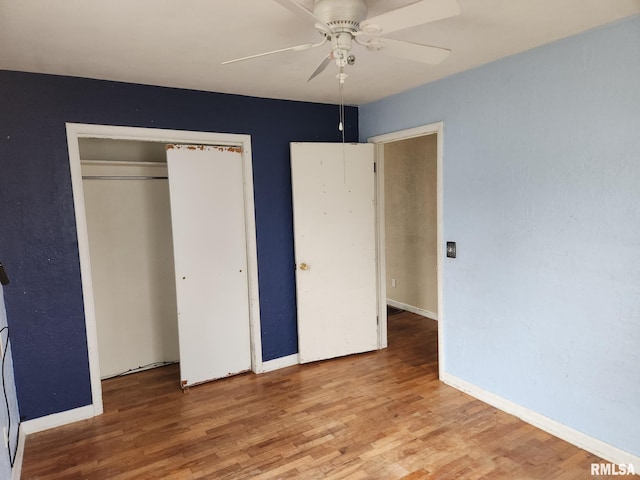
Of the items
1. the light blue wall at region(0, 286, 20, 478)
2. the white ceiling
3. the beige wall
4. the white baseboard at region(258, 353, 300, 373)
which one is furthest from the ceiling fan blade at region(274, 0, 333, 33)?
the beige wall

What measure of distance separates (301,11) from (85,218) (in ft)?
7.15

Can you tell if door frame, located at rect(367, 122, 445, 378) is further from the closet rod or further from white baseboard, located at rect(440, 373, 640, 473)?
the closet rod

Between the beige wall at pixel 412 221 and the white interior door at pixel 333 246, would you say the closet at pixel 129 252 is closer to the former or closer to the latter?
the white interior door at pixel 333 246

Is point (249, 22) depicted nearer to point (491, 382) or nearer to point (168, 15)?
point (168, 15)

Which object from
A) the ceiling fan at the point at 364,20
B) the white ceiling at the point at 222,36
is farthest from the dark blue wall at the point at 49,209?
the ceiling fan at the point at 364,20

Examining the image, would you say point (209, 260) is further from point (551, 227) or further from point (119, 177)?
point (551, 227)

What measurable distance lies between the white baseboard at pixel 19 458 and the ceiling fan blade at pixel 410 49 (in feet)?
9.00

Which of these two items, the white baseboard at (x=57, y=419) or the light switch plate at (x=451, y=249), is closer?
the white baseboard at (x=57, y=419)

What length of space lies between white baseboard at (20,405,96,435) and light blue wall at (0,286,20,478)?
0.44ft

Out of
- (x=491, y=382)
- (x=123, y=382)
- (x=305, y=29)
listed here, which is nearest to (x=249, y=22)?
(x=305, y=29)

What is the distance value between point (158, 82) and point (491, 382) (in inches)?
123

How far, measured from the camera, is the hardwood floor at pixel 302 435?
2.29 metres

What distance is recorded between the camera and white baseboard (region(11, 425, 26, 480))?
2224mm

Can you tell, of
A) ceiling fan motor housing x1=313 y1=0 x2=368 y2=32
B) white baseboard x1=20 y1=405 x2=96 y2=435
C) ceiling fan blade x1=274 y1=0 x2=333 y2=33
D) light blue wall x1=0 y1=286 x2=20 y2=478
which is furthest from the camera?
white baseboard x1=20 y1=405 x2=96 y2=435
